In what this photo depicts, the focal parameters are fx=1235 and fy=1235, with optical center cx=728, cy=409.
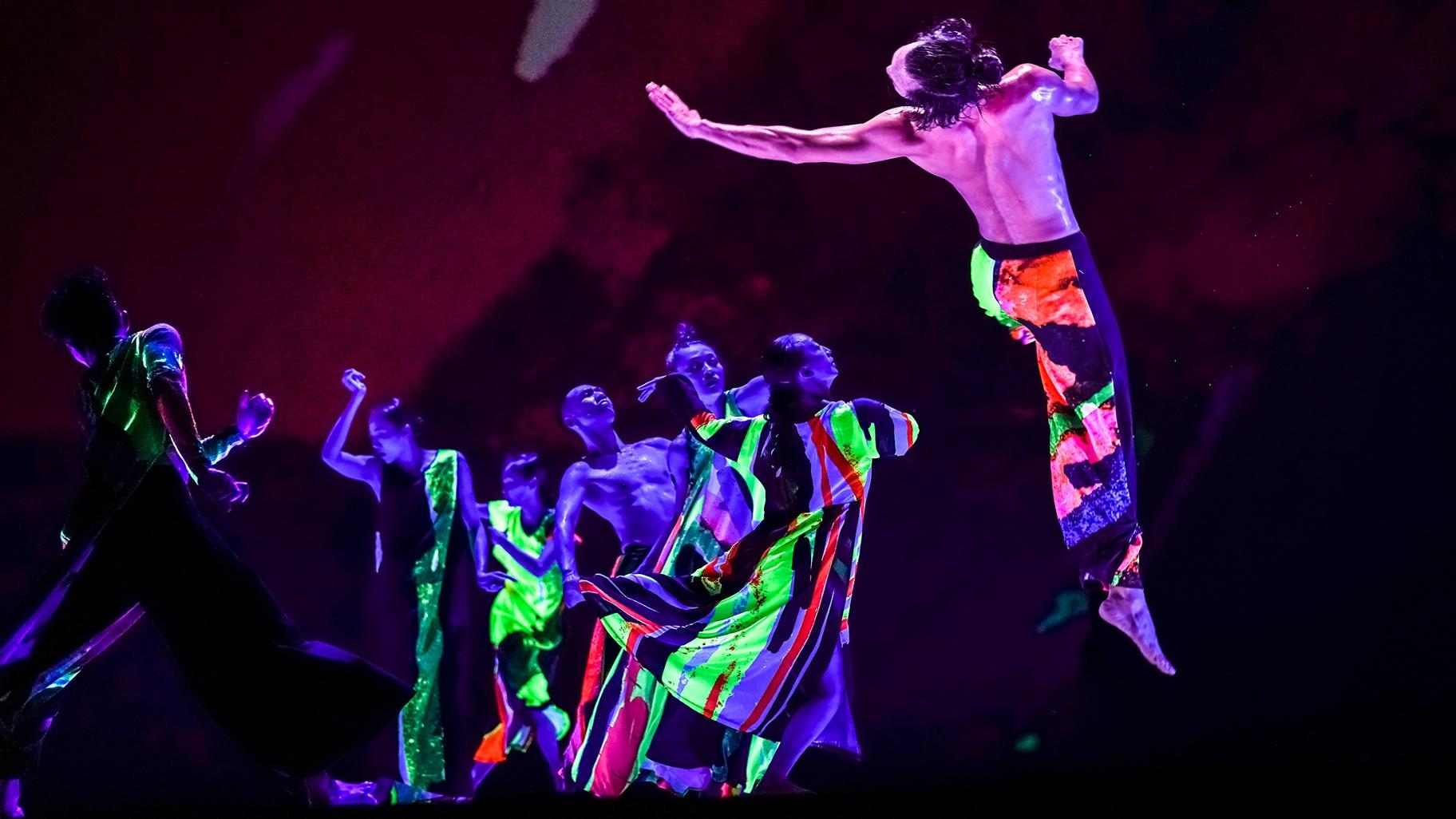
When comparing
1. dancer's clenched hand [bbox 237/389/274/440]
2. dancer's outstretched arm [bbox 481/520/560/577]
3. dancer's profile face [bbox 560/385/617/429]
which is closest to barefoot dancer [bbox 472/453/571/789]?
dancer's outstretched arm [bbox 481/520/560/577]

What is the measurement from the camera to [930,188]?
408cm

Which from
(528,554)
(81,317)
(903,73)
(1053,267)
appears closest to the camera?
(81,317)

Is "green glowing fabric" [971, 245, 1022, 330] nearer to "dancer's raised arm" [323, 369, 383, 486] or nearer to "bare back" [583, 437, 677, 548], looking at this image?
"bare back" [583, 437, 677, 548]

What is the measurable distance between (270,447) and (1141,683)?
3028mm

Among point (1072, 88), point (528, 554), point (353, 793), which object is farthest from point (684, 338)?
point (353, 793)

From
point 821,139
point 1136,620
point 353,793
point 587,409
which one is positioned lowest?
point 1136,620

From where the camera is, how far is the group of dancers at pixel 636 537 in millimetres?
3461

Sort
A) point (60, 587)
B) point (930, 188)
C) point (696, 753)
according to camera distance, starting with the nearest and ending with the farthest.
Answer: point (60, 587)
point (696, 753)
point (930, 188)

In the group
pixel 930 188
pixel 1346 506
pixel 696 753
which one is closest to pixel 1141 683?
pixel 1346 506

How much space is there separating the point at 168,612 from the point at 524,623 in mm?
1141

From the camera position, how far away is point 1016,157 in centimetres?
390

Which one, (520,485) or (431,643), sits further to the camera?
(520,485)

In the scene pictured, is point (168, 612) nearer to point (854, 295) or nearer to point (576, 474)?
point (576, 474)

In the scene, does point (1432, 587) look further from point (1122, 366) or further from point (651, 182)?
point (651, 182)
